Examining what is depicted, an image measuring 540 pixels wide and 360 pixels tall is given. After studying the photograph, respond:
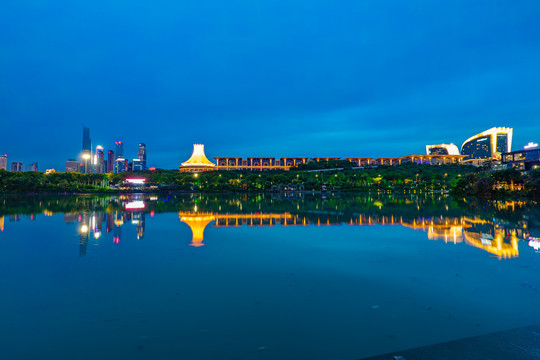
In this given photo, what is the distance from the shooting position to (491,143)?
479 ft

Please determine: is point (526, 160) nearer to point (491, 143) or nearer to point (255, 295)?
point (255, 295)

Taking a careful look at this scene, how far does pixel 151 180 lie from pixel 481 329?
232 feet

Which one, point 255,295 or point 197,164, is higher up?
point 197,164

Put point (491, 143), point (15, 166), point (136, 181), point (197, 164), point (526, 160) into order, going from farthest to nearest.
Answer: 1. point (15, 166)
2. point (491, 143)
3. point (197, 164)
4. point (526, 160)
5. point (136, 181)

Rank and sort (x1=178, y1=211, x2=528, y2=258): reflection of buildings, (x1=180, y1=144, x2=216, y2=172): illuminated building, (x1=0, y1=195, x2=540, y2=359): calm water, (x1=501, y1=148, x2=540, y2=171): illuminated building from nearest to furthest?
(x1=0, y1=195, x2=540, y2=359): calm water → (x1=178, y1=211, x2=528, y2=258): reflection of buildings → (x1=501, y1=148, x2=540, y2=171): illuminated building → (x1=180, y1=144, x2=216, y2=172): illuminated building

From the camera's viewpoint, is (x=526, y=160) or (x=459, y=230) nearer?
(x=459, y=230)

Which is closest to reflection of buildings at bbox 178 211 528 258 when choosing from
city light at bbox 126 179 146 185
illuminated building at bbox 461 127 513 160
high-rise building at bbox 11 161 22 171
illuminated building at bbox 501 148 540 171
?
city light at bbox 126 179 146 185

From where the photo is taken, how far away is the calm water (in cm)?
372

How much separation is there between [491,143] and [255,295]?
7074 inches

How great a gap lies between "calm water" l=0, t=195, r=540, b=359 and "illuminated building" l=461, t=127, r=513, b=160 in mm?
A: 163405

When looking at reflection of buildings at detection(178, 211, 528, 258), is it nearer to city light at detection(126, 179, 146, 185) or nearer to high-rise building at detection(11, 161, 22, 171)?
city light at detection(126, 179, 146, 185)

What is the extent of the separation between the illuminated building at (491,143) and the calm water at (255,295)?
163405 millimetres

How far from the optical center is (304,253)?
27.7ft

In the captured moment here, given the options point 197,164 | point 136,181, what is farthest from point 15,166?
point 136,181
